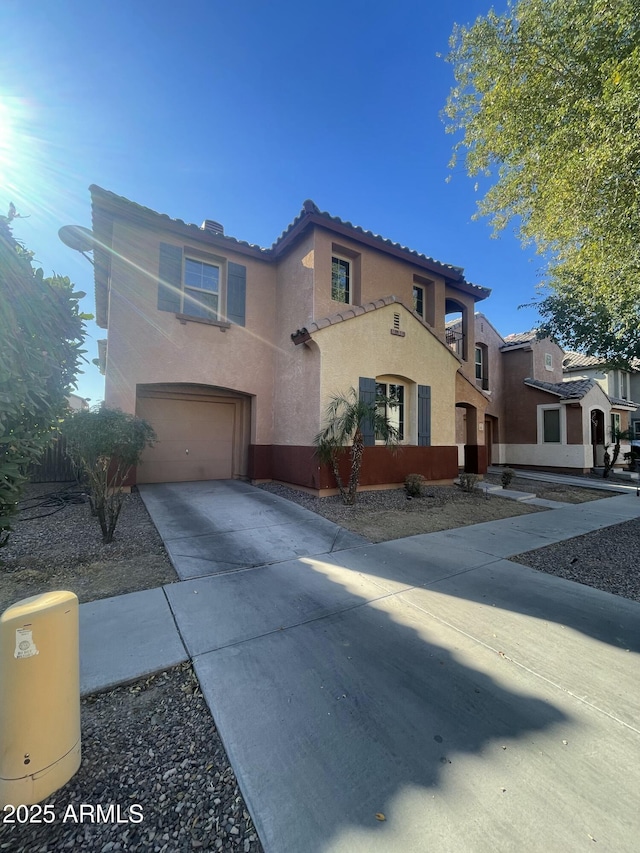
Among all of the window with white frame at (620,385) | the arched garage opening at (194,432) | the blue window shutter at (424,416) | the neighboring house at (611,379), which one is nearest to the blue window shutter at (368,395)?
the blue window shutter at (424,416)

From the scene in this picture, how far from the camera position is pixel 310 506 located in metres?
7.74

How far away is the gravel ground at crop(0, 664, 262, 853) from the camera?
152 cm

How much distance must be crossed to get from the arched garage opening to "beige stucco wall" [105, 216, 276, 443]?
0.75 m

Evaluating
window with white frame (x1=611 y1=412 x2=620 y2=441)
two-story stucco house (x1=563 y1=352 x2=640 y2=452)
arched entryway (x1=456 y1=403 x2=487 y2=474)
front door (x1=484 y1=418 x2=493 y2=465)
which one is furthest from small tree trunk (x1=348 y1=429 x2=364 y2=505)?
two-story stucco house (x1=563 y1=352 x2=640 y2=452)

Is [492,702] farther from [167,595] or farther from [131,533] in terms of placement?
[131,533]

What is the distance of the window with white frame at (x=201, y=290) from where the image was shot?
9880 mm

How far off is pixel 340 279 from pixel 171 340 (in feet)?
16.9

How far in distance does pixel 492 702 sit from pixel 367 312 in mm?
8666

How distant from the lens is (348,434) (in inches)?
323

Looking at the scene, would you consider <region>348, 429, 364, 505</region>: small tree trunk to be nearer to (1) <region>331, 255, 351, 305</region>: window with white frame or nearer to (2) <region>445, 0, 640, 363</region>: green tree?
(1) <region>331, 255, 351, 305</region>: window with white frame

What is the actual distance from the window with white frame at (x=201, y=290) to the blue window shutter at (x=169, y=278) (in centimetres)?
26


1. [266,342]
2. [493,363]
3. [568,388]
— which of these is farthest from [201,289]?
[568,388]

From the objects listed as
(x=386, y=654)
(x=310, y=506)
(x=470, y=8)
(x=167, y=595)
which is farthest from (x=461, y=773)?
(x=470, y=8)

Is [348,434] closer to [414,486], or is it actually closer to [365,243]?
[414,486]
